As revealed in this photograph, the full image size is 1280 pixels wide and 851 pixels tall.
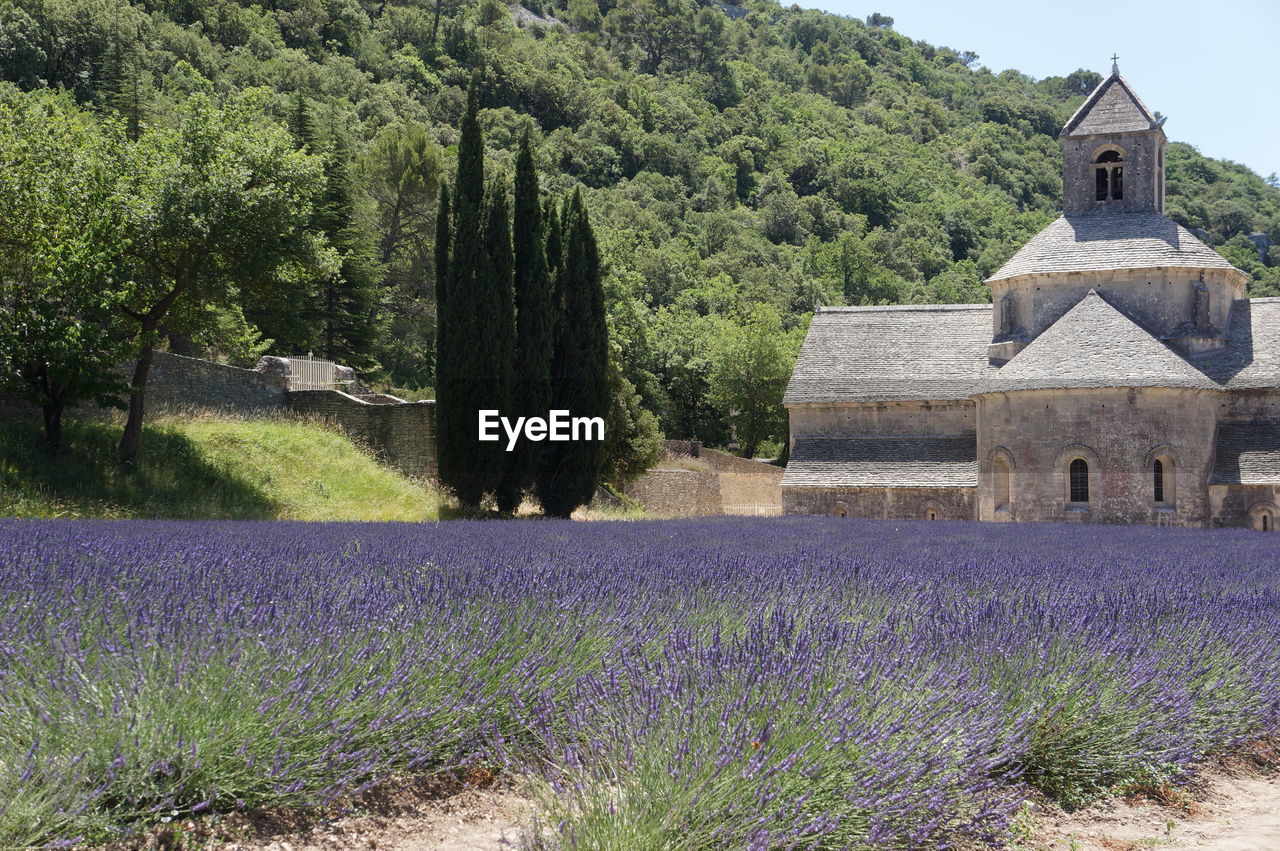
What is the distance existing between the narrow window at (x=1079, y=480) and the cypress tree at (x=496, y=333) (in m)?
15.2

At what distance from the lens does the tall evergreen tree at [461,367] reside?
2398 centimetres

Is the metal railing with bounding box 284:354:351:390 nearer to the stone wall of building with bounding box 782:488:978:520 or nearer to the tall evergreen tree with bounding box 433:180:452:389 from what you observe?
the tall evergreen tree with bounding box 433:180:452:389

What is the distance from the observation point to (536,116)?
111688mm

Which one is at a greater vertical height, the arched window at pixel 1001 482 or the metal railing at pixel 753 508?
the arched window at pixel 1001 482

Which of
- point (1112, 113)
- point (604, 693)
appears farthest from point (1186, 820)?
point (1112, 113)

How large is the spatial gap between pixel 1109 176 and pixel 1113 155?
2.71ft

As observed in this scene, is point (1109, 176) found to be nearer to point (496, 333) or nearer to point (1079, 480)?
point (1079, 480)

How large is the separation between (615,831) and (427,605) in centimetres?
273

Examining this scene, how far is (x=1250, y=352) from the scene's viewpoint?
32.0 meters

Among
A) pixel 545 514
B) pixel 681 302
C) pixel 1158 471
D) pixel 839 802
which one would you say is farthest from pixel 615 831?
pixel 681 302

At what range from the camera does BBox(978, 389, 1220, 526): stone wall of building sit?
28.5 meters

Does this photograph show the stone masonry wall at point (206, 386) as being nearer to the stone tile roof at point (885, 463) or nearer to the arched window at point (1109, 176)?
the stone tile roof at point (885, 463)

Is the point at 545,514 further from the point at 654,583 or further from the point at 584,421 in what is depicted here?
the point at 654,583

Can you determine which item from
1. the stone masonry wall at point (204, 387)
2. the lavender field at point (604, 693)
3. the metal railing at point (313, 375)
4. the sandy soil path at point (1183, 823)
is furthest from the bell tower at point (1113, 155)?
the sandy soil path at point (1183, 823)
